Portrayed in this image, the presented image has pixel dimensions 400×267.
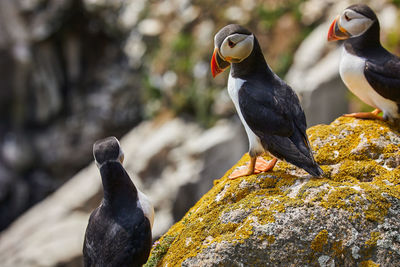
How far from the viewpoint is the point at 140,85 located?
58.4 ft

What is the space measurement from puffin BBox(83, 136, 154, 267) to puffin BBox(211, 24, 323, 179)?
2.79ft

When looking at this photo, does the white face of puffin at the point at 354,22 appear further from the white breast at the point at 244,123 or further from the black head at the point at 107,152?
the black head at the point at 107,152

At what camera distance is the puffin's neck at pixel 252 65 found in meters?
3.97

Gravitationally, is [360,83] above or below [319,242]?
above

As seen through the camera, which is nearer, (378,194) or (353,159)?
(378,194)

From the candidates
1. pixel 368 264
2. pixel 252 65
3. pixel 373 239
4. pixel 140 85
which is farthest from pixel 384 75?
pixel 140 85

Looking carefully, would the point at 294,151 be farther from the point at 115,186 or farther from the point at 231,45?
the point at 115,186

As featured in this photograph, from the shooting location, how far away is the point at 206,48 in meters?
14.9

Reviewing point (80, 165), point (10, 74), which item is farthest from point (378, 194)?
point (10, 74)

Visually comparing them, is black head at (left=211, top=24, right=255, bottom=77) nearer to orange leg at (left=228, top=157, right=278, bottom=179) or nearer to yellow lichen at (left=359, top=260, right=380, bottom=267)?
orange leg at (left=228, top=157, right=278, bottom=179)

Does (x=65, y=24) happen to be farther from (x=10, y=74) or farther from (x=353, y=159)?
(x=353, y=159)

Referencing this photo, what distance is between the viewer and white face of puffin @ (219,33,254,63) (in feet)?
12.4

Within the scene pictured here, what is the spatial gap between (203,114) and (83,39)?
7.78 m

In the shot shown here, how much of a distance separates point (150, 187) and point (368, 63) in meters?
9.61
